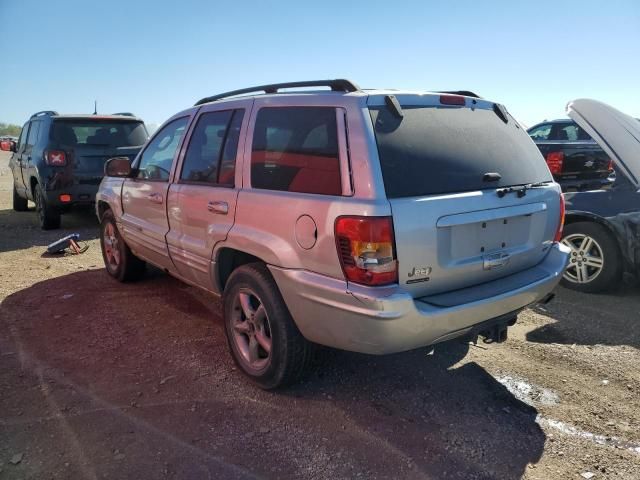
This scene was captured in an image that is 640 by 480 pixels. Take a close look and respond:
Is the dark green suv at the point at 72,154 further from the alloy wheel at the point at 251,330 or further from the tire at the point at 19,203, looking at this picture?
the alloy wheel at the point at 251,330

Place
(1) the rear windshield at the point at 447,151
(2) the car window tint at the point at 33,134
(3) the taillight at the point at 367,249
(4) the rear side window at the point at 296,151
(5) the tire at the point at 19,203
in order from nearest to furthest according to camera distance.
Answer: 1. (3) the taillight at the point at 367,249
2. (1) the rear windshield at the point at 447,151
3. (4) the rear side window at the point at 296,151
4. (2) the car window tint at the point at 33,134
5. (5) the tire at the point at 19,203

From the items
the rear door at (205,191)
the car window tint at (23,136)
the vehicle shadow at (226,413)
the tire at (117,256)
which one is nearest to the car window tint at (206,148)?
the rear door at (205,191)

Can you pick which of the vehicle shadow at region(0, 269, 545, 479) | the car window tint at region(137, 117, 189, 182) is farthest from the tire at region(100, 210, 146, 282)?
the vehicle shadow at region(0, 269, 545, 479)

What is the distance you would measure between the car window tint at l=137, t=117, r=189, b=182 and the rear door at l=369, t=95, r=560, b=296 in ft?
6.84

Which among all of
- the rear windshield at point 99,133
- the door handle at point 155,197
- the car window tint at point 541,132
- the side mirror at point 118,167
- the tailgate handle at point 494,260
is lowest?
the tailgate handle at point 494,260

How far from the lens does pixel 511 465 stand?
7.98 feet

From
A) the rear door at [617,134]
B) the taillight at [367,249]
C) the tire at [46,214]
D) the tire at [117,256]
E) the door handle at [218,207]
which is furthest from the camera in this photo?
the tire at [46,214]

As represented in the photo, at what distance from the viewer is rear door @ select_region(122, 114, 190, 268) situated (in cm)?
405

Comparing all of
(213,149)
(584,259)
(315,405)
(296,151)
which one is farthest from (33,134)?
(584,259)

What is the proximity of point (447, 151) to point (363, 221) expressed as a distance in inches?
29.4

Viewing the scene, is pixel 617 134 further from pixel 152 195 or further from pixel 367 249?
pixel 152 195

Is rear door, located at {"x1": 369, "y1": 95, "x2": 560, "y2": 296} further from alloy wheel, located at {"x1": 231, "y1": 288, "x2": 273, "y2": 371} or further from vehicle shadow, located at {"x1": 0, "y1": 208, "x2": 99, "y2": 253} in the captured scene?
vehicle shadow, located at {"x1": 0, "y1": 208, "x2": 99, "y2": 253}

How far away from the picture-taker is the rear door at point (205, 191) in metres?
3.26

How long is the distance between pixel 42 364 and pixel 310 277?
7.25 feet
